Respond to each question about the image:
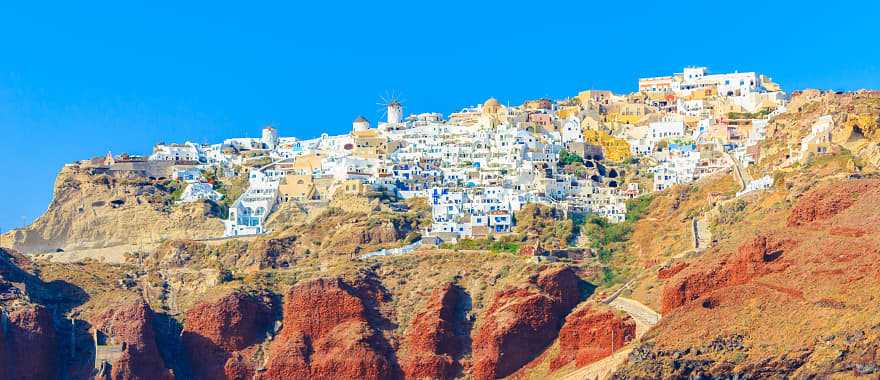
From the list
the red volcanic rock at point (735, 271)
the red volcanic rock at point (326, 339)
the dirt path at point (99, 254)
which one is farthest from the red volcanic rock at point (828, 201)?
the dirt path at point (99, 254)

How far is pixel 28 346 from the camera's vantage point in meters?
73.1

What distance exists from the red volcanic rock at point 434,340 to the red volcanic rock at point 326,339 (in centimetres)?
111

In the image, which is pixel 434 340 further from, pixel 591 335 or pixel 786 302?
pixel 786 302

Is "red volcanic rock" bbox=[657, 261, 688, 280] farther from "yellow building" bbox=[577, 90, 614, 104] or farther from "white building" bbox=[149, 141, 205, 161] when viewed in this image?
"white building" bbox=[149, 141, 205, 161]

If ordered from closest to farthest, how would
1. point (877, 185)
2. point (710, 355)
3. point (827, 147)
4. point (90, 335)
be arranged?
point (710, 355), point (877, 185), point (90, 335), point (827, 147)

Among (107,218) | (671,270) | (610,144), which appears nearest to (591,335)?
(671,270)

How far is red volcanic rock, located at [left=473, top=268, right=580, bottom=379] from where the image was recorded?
240ft

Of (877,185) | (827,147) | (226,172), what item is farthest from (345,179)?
(877,185)

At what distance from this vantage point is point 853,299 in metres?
62.2

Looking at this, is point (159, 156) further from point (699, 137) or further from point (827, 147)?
point (827, 147)

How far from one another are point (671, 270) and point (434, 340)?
34.5 feet

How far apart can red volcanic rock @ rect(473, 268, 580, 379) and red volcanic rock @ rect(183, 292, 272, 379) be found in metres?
9.97

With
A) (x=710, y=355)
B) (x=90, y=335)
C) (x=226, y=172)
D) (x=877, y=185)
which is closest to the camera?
(x=710, y=355)

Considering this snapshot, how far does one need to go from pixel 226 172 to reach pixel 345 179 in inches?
527
